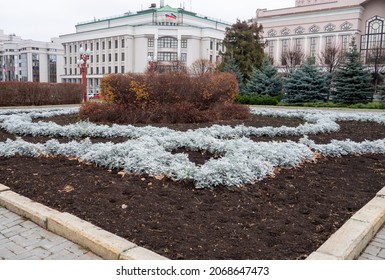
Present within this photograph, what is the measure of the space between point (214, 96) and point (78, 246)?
8.58 m

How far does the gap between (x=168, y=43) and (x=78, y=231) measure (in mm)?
69929

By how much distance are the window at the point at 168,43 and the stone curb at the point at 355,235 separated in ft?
226

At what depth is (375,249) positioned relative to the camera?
3229 millimetres

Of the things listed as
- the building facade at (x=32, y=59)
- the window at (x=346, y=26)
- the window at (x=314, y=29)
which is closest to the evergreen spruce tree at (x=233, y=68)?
the window at (x=314, y=29)

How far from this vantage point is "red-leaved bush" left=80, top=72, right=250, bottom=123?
10305 millimetres

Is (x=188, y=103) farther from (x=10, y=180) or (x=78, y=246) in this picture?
(x=78, y=246)

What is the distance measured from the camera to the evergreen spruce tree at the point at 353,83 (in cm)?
2283

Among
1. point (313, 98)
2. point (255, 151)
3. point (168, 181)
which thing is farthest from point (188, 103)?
point (313, 98)

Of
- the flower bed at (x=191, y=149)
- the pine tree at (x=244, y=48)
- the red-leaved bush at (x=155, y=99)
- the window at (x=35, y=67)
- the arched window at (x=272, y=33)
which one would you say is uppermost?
the arched window at (x=272, y=33)

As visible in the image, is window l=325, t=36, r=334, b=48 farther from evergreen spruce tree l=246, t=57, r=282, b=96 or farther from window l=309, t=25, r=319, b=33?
evergreen spruce tree l=246, t=57, r=282, b=96

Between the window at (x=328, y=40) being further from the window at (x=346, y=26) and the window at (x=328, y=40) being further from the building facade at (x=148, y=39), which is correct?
the building facade at (x=148, y=39)

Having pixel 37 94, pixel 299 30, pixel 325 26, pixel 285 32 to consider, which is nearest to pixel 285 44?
pixel 285 32

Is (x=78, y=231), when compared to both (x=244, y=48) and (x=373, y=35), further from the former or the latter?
(x=373, y=35)

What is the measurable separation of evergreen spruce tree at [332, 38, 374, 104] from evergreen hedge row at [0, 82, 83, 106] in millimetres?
17395
